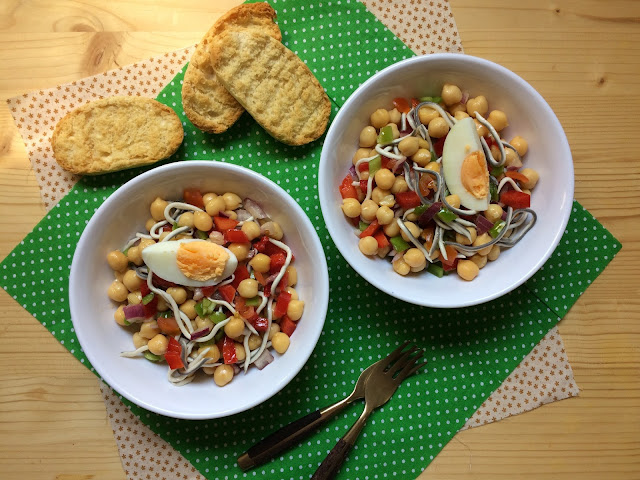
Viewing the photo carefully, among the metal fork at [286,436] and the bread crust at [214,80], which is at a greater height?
the bread crust at [214,80]

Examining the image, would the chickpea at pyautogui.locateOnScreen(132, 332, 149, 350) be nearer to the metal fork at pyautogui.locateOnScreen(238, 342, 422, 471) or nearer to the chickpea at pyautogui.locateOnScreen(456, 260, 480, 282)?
the metal fork at pyautogui.locateOnScreen(238, 342, 422, 471)

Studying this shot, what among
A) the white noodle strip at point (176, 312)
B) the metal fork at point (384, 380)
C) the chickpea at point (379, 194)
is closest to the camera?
the white noodle strip at point (176, 312)

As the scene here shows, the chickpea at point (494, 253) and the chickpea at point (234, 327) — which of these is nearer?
the chickpea at point (234, 327)

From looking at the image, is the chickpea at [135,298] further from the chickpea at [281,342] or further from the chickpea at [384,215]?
the chickpea at [384,215]

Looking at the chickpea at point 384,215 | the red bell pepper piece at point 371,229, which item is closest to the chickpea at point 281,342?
the red bell pepper piece at point 371,229

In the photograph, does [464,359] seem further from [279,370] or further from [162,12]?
[162,12]

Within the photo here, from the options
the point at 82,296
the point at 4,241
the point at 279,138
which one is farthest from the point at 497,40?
the point at 4,241
